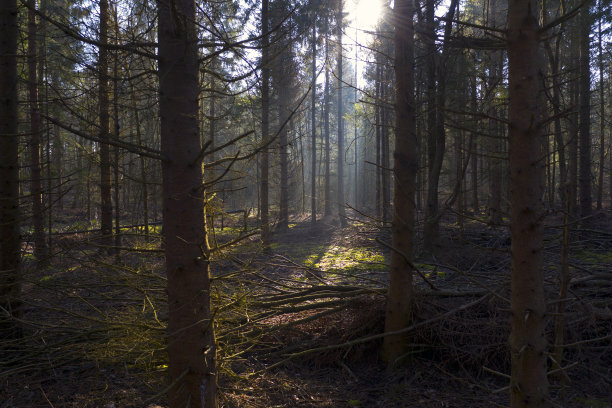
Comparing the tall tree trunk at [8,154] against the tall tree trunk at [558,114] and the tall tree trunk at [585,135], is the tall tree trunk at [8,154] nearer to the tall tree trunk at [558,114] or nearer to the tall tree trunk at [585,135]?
the tall tree trunk at [558,114]

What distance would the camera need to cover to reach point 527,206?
213 cm

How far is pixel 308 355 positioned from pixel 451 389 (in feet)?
5.73

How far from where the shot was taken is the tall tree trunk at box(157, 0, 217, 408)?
2.51 m

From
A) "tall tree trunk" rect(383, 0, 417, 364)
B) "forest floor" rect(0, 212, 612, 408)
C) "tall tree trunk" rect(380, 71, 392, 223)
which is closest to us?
"forest floor" rect(0, 212, 612, 408)

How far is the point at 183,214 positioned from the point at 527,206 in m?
2.08

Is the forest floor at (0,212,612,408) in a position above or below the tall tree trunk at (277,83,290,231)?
below

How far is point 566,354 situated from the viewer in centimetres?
441

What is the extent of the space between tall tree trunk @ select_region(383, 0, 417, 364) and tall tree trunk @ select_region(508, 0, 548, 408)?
203cm

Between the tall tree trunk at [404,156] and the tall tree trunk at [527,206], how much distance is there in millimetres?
2031

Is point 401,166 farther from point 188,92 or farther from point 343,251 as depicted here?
point 343,251

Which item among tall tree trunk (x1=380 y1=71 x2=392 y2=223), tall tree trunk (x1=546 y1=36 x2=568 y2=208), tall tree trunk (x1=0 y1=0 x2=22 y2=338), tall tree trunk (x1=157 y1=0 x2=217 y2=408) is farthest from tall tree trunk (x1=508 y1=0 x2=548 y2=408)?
tall tree trunk (x1=0 y1=0 x2=22 y2=338)

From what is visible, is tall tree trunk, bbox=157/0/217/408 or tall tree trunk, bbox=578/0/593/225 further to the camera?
tall tree trunk, bbox=578/0/593/225

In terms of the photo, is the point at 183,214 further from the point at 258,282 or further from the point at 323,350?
the point at 323,350

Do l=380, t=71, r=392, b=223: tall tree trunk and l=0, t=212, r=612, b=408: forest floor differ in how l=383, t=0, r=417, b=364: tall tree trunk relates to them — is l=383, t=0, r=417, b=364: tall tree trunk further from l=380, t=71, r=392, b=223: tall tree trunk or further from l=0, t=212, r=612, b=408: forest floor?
l=380, t=71, r=392, b=223: tall tree trunk
